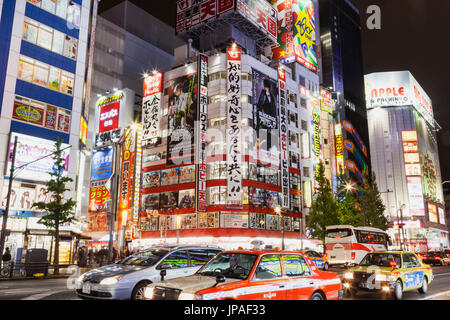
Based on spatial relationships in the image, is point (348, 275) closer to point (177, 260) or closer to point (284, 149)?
point (177, 260)

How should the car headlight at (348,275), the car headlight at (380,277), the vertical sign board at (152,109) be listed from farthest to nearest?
the vertical sign board at (152,109) → the car headlight at (348,275) → the car headlight at (380,277)

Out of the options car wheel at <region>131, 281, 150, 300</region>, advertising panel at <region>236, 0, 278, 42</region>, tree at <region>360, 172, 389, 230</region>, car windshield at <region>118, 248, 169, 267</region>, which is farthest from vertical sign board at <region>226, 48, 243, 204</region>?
car wheel at <region>131, 281, 150, 300</region>

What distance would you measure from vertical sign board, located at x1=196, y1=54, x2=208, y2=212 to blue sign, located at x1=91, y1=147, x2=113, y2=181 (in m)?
14.6

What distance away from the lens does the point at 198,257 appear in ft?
41.3

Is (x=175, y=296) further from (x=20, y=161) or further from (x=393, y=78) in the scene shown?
(x=393, y=78)

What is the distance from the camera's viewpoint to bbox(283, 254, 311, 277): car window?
873 centimetres

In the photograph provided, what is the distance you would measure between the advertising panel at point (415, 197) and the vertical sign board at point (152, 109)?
76100 mm

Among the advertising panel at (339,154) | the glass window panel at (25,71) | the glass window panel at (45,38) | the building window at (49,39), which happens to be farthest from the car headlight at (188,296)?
the advertising panel at (339,154)

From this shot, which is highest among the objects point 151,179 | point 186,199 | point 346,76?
point 346,76

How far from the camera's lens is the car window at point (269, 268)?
317 inches

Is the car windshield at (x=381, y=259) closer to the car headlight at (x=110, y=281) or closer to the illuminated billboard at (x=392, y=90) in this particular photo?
the car headlight at (x=110, y=281)

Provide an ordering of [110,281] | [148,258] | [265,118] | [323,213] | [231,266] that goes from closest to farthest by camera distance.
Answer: [231,266]
[110,281]
[148,258]
[323,213]
[265,118]

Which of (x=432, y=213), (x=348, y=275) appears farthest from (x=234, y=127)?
(x=432, y=213)

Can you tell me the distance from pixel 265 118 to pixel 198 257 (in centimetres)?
4200
